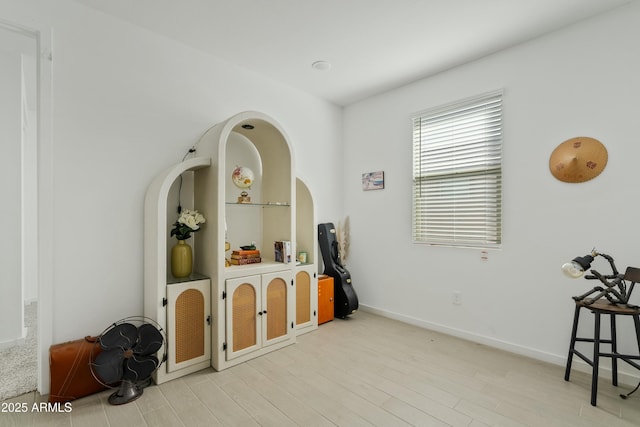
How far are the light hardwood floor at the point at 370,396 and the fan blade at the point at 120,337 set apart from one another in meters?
0.38

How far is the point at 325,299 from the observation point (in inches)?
142

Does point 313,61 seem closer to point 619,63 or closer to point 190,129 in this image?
point 190,129

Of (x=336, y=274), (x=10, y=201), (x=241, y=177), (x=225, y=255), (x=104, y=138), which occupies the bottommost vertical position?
(x=336, y=274)

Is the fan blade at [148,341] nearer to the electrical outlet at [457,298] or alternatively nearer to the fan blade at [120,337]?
the fan blade at [120,337]

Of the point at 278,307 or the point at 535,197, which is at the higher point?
the point at 535,197

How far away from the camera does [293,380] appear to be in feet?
7.64

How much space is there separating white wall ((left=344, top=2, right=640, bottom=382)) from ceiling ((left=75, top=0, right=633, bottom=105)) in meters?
0.23

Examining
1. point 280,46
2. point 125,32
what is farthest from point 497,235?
point 125,32

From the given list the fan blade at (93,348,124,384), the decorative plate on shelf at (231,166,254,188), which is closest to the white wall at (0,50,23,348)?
the fan blade at (93,348,124,384)

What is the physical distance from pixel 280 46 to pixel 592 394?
11.7 ft

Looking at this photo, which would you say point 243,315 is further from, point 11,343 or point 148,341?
point 11,343

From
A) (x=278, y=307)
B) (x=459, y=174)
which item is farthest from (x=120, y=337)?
(x=459, y=174)

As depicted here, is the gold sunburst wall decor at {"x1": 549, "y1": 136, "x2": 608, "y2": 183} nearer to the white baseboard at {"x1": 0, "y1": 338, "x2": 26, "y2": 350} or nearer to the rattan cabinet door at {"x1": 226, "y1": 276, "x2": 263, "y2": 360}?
the rattan cabinet door at {"x1": 226, "y1": 276, "x2": 263, "y2": 360}

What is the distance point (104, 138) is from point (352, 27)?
7.13ft
